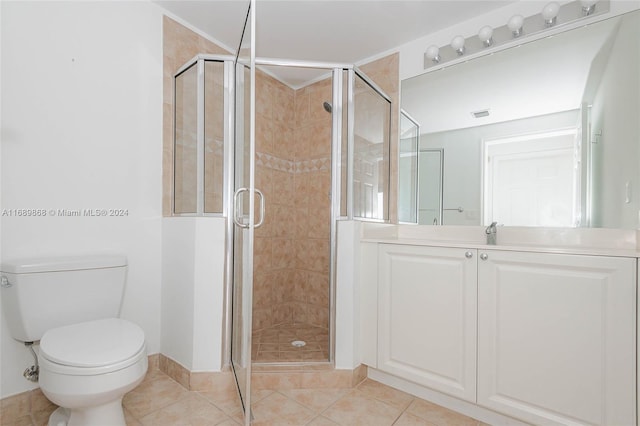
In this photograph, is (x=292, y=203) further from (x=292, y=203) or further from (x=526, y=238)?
(x=526, y=238)

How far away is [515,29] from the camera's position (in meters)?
1.80

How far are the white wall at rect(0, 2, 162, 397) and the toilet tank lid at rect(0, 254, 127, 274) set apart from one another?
7 cm

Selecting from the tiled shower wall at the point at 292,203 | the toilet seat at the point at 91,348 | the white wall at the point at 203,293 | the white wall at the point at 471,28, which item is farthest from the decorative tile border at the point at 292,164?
the toilet seat at the point at 91,348

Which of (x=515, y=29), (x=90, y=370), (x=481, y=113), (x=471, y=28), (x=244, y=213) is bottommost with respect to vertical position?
(x=90, y=370)

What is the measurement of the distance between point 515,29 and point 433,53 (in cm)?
47

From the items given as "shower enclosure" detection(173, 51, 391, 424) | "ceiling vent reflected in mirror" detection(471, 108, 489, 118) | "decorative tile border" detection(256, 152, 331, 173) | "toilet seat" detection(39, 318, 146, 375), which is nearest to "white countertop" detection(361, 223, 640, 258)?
"shower enclosure" detection(173, 51, 391, 424)

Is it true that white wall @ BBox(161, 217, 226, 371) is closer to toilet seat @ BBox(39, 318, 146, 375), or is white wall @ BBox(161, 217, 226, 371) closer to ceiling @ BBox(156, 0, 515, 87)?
toilet seat @ BBox(39, 318, 146, 375)

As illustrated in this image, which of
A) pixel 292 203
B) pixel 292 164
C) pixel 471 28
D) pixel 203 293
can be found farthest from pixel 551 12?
pixel 203 293

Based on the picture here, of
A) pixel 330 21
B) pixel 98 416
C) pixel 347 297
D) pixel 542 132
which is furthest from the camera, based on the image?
pixel 330 21

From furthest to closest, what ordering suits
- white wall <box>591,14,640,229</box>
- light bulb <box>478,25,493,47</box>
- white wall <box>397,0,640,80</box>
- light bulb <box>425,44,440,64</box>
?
1. light bulb <box>425,44,440,64</box>
2. light bulb <box>478,25,493,47</box>
3. white wall <box>397,0,640,80</box>
4. white wall <box>591,14,640,229</box>

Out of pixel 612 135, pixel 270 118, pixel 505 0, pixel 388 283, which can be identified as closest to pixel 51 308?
pixel 388 283

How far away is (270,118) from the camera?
9.24ft

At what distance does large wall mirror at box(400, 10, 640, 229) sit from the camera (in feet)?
5.04

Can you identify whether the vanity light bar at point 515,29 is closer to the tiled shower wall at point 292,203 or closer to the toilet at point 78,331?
the tiled shower wall at point 292,203
